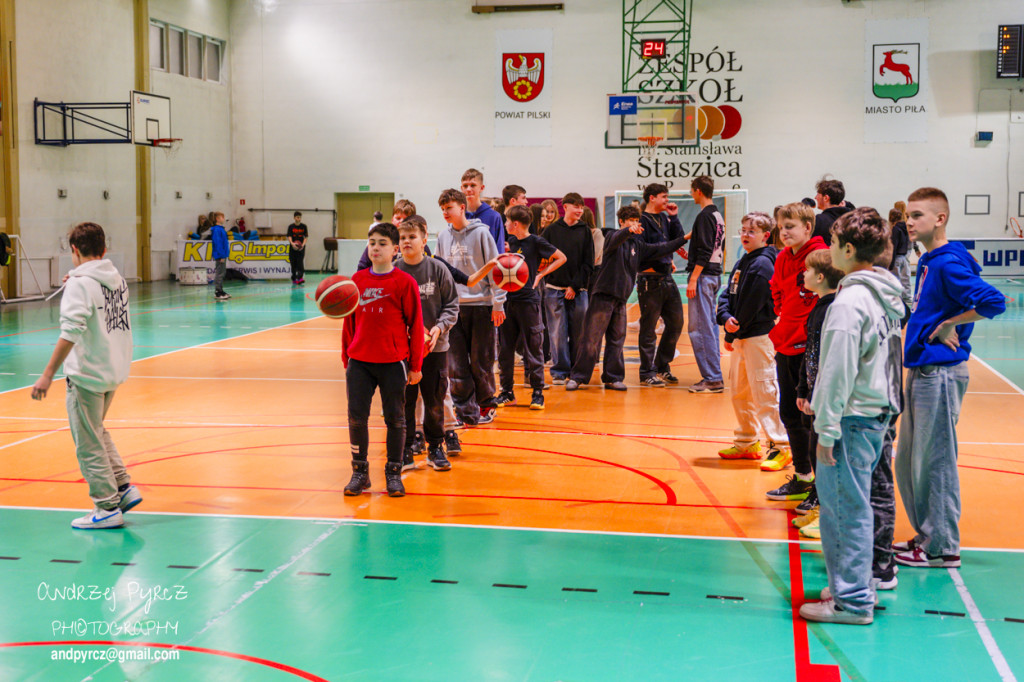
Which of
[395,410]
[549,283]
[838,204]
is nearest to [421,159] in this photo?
[549,283]

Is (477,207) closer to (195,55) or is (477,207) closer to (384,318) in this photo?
(384,318)

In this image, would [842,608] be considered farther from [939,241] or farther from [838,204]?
[838,204]

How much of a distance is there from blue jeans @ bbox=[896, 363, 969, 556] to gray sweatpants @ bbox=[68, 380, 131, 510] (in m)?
4.53

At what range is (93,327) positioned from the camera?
5.45 metres

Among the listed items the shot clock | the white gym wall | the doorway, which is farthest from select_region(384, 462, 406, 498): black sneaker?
the doorway

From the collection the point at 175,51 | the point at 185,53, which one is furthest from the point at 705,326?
the point at 185,53

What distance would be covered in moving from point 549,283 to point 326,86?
22306 millimetres

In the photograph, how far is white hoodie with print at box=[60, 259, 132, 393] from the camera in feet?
17.6

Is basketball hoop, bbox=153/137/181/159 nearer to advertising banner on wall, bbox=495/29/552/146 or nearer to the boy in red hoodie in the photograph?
advertising banner on wall, bbox=495/29/552/146

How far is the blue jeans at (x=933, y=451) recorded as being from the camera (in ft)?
15.7

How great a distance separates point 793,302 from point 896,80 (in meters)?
24.5

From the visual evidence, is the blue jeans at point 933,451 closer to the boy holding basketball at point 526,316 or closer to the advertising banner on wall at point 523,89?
the boy holding basketball at point 526,316

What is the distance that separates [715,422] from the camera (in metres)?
8.84

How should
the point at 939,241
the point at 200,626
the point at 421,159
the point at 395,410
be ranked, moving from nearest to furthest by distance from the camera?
1. the point at 200,626
2. the point at 939,241
3. the point at 395,410
4. the point at 421,159
